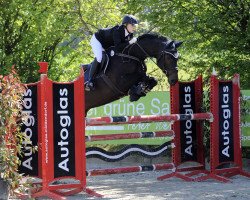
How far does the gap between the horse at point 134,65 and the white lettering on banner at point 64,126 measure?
109 cm

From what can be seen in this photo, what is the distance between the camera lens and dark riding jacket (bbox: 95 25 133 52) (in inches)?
303

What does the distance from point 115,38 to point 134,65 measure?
17.3 inches

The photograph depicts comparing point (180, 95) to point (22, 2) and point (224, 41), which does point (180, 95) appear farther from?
point (22, 2)

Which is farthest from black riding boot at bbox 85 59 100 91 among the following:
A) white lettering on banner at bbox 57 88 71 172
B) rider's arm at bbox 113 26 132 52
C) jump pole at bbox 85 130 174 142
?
white lettering on banner at bbox 57 88 71 172

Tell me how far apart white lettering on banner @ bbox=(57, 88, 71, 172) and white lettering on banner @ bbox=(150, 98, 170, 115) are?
3.99 m

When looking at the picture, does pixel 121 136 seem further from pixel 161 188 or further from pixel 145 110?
pixel 145 110

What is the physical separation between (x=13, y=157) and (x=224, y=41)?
20.1 ft

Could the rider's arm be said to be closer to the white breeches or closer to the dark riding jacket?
the dark riding jacket

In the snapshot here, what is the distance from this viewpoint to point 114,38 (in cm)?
772

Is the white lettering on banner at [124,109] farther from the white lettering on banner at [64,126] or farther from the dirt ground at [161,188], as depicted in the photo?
the white lettering on banner at [64,126]

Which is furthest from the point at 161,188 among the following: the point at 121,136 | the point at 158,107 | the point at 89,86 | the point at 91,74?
the point at 158,107

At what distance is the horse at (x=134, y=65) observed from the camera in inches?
298

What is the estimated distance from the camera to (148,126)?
35.3ft

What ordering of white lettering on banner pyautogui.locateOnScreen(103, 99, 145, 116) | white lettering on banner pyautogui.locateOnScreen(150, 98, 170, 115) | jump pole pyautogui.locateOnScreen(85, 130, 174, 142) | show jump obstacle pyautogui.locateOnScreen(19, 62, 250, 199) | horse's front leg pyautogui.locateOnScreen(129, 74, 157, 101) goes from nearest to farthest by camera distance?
Answer: 1. show jump obstacle pyautogui.locateOnScreen(19, 62, 250, 199)
2. jump pole pyautogui.locateOnScreen(85, 130, 174, 142)
3. horse's front leg pyautogui.locateOnScreen(129, 74, 157, 101)
4. white lettering on banner pyautogui.locateOnScreen(150, 98, 170, 115)
5. white lettering on banner pyautogui.locateOnScreen(103, 99, 145, 116)
